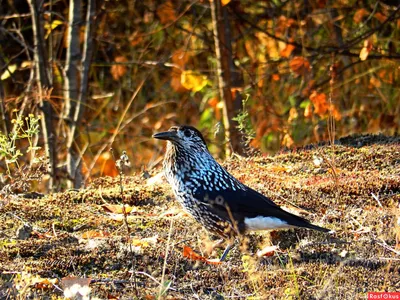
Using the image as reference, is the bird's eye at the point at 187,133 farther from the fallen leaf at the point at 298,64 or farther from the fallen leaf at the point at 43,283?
the fallen leaf at the point at 298,64

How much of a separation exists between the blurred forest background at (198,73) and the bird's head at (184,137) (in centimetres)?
289

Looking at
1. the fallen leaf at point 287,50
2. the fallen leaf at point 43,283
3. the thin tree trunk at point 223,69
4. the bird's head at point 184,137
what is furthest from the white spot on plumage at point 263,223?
the fallen leaf at point 287,50

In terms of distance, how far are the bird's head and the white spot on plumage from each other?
828 mm

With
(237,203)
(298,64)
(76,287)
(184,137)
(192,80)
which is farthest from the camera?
(192,80)

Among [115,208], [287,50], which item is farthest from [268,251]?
[287,50]

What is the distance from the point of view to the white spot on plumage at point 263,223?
17.4ft

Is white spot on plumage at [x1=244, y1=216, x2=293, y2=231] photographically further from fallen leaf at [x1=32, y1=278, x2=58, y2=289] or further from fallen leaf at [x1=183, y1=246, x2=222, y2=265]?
fallen leaf at [x1=32, y1=278, x2=58, y2=289]

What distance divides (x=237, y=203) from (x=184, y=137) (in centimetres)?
76

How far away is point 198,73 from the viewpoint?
993cm

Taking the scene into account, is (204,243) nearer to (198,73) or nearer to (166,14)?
(198,73)

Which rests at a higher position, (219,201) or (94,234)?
(219,201)

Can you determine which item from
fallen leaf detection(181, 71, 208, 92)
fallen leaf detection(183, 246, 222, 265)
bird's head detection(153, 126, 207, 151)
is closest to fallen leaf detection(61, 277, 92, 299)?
fallen leaf detection(183, 246, 222, 265)

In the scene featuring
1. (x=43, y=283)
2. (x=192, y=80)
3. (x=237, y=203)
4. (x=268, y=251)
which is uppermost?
(x=192, y=80)

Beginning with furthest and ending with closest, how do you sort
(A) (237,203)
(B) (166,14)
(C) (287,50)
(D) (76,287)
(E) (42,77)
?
(B) (166,14)
(C) (287,50)
(E) (42,77)
(A) (237,203)
(D) (76,287)
